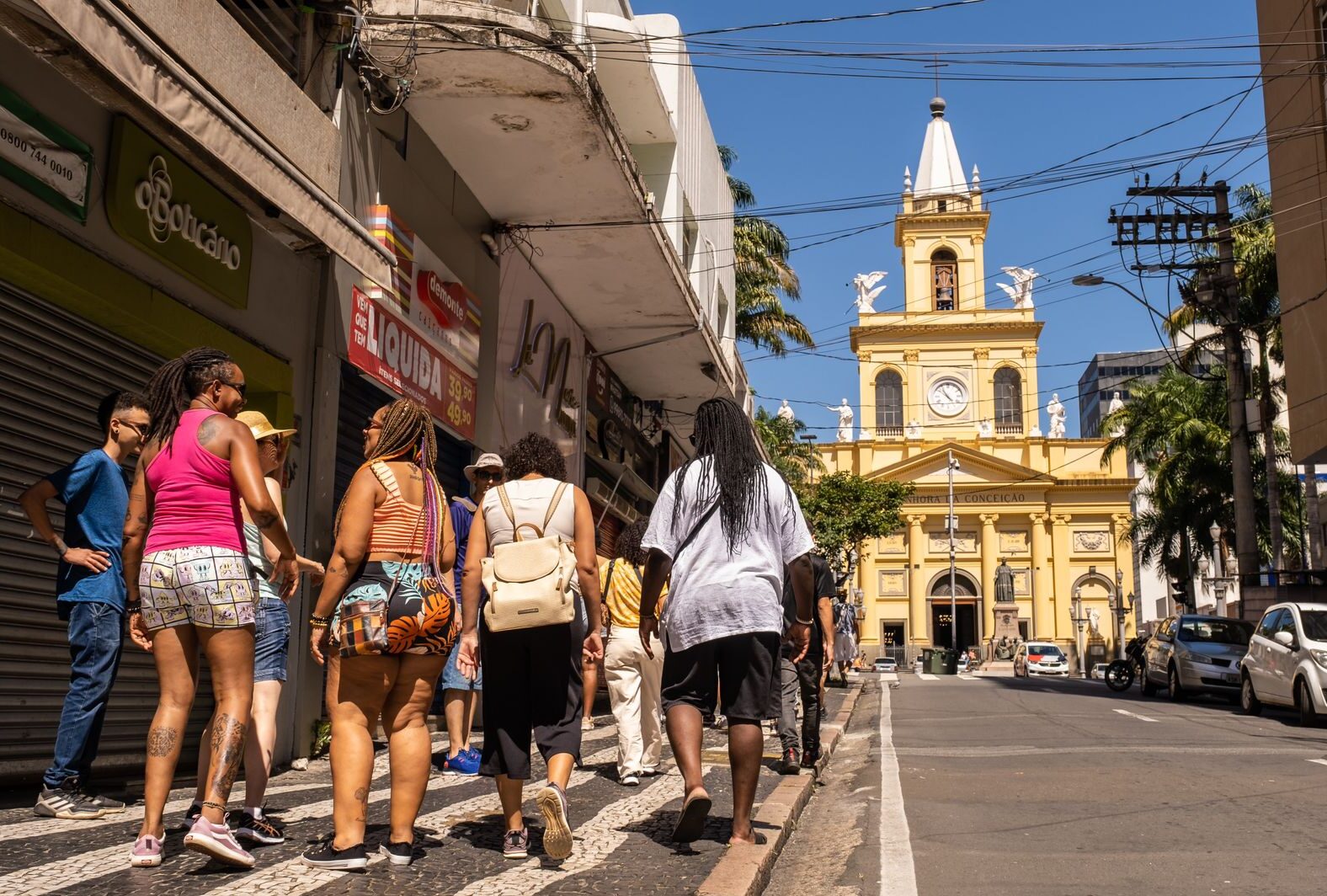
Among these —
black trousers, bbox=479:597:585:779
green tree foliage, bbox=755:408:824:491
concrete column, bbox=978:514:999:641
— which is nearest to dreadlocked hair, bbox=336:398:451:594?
black trousers, bbox=479:597:585:779

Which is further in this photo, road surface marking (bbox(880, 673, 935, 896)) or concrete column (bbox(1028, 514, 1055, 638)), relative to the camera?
concrete column (bbox(1028, 514, 1055, 638))

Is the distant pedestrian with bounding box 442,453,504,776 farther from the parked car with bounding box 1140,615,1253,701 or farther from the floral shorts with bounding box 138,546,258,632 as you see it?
the parked car with bounding box 1140,615,1253,701

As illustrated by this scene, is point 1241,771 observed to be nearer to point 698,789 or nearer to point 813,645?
point 813,645

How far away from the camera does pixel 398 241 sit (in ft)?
31.3

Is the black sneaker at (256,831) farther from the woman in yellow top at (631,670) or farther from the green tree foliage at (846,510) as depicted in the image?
the green tree foliage at (846,510)

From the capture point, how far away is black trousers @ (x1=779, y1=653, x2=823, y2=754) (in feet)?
25.8

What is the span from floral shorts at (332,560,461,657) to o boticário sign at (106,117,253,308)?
315cm

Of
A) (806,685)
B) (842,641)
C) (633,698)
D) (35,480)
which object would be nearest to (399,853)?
(35,480)

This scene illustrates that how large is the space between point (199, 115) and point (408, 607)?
2741 mm

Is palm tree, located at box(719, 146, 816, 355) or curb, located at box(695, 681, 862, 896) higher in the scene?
palm tree, located at box(719, 146, 816, 355)

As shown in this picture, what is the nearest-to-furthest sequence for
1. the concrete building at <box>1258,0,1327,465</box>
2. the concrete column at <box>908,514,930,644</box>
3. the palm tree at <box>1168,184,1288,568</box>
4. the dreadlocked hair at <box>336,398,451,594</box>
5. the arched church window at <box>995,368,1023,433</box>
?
the dreadlocked hair at <box>336,398,451,594</box>
the concrete building at <box>1258,0,1327,465</box>
the palm tree at <box>1168,184,1288,568</box>
the concrete column at <box>908,514,930,644</box>
the arched church window at <box>995,368,1023,433</box>

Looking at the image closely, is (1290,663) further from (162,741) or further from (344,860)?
(162,741)

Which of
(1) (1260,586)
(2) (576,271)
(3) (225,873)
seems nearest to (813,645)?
(3) (225,873)

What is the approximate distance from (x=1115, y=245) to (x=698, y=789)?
23.5m
